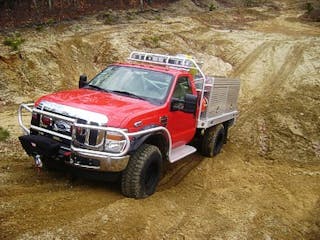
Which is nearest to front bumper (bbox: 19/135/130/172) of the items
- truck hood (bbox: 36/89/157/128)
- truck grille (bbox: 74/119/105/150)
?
truck grille (bbox: 74/119/105/150)

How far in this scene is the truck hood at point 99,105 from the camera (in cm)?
556

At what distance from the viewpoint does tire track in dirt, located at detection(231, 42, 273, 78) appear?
53.5 feet

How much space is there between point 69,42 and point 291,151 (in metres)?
9.04

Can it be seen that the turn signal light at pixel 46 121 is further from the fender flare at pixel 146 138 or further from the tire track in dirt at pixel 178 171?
the tire track in dirt at pixel 178 171

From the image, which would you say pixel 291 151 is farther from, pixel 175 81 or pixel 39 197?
pixel 39 197

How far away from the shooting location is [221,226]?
5.64 metres

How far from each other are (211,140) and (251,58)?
9.44m

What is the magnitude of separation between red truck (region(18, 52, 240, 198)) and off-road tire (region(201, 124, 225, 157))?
2.81ft

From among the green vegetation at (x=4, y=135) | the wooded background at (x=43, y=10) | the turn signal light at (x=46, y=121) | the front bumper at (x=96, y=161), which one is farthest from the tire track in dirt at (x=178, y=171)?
the wooded background at (x=43, y=10)

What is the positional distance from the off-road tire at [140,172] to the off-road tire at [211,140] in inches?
111

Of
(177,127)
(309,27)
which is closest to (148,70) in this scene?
(177,127)

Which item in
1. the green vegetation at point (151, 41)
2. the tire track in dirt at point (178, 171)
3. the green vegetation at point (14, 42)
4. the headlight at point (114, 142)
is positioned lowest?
the tire track in dirt at point (178, 171)

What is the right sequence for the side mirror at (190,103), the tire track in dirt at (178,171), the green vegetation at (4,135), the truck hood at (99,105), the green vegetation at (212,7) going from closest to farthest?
the truck hood at (99,105) < the side mirror at (190,103) < the tire track in dirt at (178,171) < the green vegetation at (4,135) < the green vegetation at (212,7)

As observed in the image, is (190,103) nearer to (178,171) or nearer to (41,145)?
(178,171)
